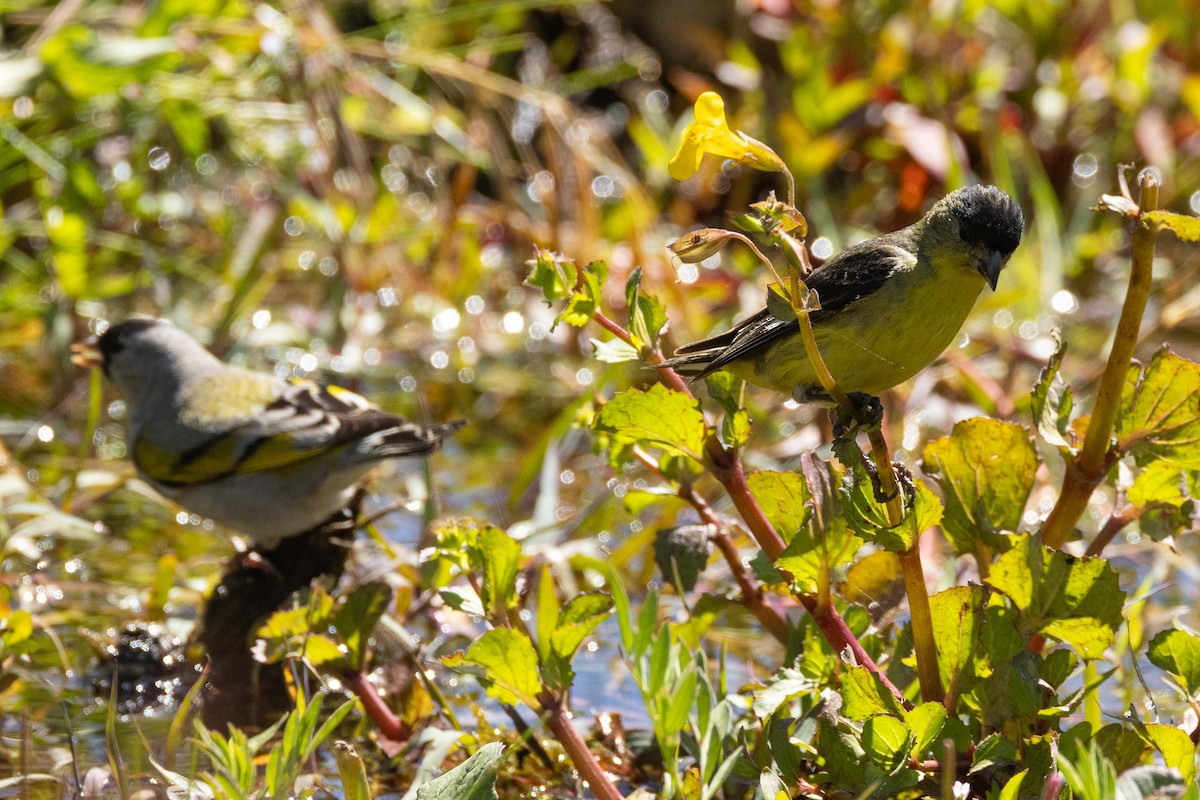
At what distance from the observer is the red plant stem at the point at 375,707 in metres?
2.49

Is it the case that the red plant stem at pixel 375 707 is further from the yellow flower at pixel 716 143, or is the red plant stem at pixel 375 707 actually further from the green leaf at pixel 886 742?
the yellow flower at pixel 716 143

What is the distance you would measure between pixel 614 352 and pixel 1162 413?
870 mm

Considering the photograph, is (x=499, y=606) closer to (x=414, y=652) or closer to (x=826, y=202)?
(x=414, y=652)

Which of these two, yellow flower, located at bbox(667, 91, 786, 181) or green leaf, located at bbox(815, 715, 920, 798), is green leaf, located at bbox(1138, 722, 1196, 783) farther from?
yellow flower, located at bbox(667, 91, 786, 181)

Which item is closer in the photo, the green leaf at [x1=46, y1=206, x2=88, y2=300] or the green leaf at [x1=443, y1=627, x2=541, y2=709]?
the green leaf at [x1=443, y1=627, x2=541, y2=709]

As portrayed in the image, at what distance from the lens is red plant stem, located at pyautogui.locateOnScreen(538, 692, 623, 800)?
2119mm

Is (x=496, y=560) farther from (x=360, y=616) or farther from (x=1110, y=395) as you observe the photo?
(x=1110, y=395)

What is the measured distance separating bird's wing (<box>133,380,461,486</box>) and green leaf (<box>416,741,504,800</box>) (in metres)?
1.87

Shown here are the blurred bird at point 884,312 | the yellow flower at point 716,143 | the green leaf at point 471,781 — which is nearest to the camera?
the yellow flower at point 716,143

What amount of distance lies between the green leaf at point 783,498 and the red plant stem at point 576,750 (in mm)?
457

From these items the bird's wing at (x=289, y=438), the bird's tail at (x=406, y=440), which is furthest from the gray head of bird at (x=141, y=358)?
the bird's tail at (x=406, y=440)

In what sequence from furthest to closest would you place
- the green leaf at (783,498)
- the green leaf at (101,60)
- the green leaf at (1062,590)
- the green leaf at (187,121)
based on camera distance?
the green leaf at (187,121) < the green leaf at (101,60) < the green leaf at (783,498) < the green leaf at (1062,590)

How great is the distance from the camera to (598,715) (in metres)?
2.72

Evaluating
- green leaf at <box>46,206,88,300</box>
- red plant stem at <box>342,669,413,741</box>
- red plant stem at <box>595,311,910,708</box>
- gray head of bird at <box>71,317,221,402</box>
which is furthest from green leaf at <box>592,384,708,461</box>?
green leaf at <box>46,206,88,300</box>
